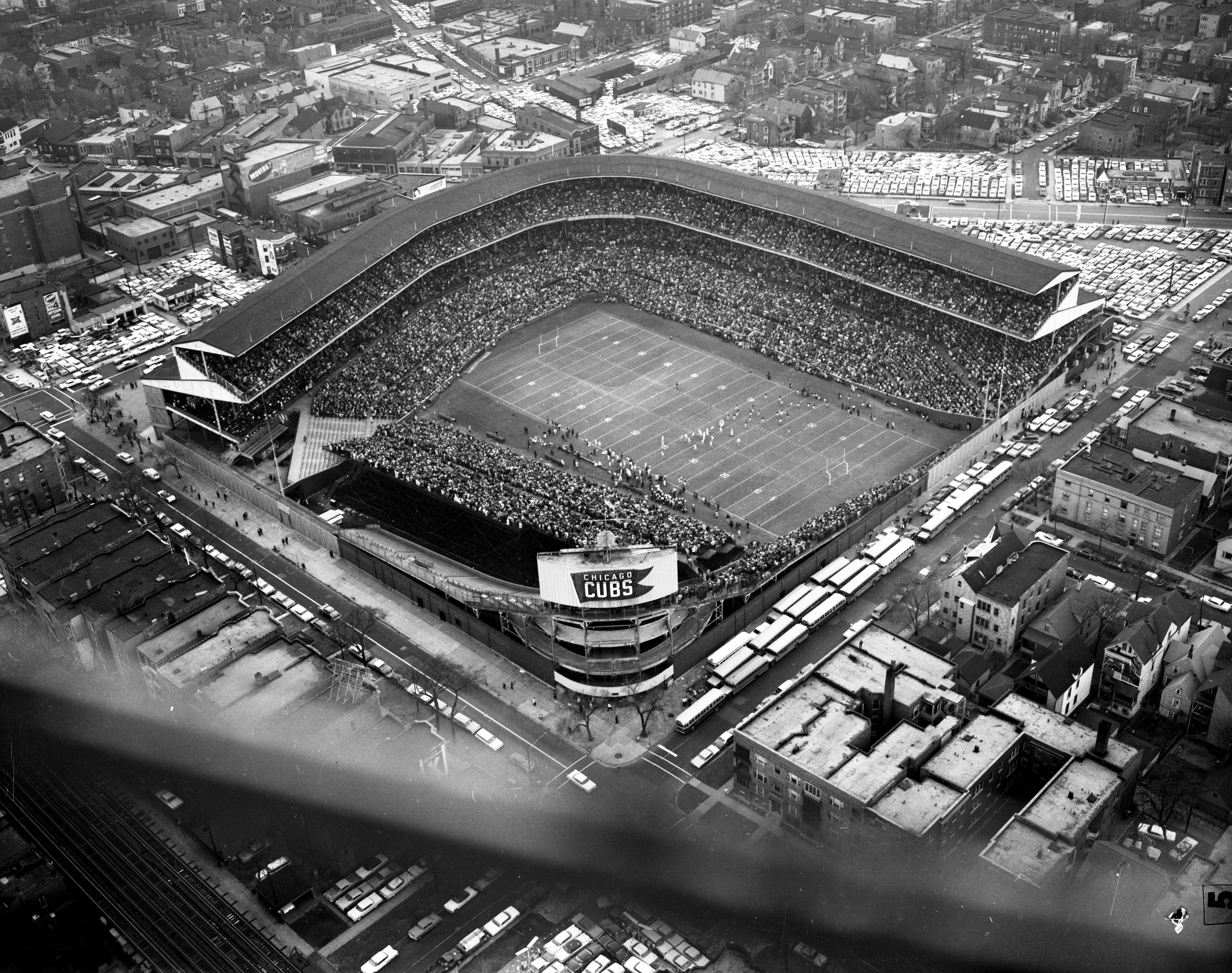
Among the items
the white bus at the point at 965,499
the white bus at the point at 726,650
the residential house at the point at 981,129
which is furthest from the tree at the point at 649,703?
the residential house at the point at 981,129

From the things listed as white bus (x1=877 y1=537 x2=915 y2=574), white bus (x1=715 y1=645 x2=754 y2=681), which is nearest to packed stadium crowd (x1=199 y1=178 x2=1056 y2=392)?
white bus (x1=877 y1=537 x2=915 y2=574)

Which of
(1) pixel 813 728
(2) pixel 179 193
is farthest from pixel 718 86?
(1) pixel 813 728

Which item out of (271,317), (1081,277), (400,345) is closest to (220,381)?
(271,317)

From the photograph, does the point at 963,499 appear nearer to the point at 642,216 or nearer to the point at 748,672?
the point at 748,672

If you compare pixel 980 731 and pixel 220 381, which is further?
pixel 220 381

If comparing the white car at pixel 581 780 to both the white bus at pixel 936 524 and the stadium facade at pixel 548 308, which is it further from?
the white bus at pixel 936 524

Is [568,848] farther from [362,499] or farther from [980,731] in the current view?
[362,499]

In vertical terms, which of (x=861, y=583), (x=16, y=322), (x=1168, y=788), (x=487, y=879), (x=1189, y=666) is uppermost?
(x=16, y=322)
